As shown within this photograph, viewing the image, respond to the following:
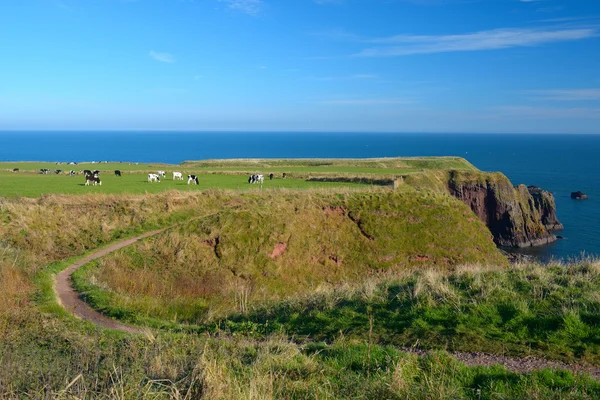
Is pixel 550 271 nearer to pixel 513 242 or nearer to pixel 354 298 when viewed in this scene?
pixel 354 298

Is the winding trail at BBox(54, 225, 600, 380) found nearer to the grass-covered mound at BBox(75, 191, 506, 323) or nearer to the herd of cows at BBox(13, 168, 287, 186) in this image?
the grass-covered mound at BBox(75, 191, 506, 323)

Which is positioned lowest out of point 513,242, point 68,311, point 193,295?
point 513,242

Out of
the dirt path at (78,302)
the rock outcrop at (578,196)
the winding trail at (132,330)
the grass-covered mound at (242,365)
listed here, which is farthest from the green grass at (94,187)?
the rock outcrop at (578,196)

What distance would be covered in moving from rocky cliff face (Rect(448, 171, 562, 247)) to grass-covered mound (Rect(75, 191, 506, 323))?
29.5 metres

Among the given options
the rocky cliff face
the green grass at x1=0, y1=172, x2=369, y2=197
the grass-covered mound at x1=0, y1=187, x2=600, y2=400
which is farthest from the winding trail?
the rocky cliff face

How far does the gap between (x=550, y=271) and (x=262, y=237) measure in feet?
56.0

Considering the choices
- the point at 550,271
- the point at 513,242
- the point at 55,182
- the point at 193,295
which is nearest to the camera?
the point at 550,271

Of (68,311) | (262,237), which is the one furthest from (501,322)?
(262,237)

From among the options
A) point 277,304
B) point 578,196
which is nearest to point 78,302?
point 277,304

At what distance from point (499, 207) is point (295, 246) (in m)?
43.9

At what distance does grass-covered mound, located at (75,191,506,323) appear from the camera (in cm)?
2341

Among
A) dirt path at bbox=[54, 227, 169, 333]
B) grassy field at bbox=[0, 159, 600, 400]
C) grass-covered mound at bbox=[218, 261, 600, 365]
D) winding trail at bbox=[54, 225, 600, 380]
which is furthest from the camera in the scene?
dirt path at bbox=[54, 227, 169, 333]

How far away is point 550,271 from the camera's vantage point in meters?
15.1

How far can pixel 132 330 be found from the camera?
12.4 m
